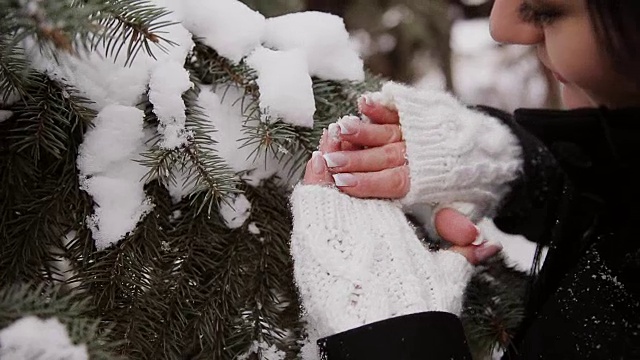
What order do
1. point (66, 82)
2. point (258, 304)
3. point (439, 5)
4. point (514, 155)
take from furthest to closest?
point (439, 5), point (514, 155), point (258, 304), point (66, 82)

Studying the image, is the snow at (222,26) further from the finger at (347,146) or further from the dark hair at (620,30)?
the dark hair at (620,30)

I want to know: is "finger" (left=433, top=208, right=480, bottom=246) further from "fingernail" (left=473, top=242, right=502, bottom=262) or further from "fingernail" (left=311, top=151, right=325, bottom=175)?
"fingernail" (left=311, top=151, right=325, bottom=175)

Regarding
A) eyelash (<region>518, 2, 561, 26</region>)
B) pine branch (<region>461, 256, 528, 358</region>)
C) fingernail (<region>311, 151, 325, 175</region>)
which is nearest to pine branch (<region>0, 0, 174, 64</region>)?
fingernail (<region>311, 151, 325, 175</region>)

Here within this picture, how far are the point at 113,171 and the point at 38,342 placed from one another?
229mm

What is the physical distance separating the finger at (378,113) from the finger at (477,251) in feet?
0.50

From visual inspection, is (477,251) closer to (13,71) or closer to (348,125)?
(348,125)

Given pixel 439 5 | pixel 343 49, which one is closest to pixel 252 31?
pixel 343 49

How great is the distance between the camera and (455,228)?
737 mm

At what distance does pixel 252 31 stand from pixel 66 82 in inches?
8.1

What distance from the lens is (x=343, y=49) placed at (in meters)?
0.75

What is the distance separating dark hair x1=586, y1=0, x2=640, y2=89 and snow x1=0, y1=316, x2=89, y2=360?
18.5 inches

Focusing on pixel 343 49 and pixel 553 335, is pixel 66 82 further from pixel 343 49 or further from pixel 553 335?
pixel 553 335

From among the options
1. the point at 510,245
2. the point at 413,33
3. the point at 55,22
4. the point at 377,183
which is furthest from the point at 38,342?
the point at 413,33

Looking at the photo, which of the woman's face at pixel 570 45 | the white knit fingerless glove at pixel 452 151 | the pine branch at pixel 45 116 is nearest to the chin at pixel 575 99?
the woman's face at pixel 570 45
